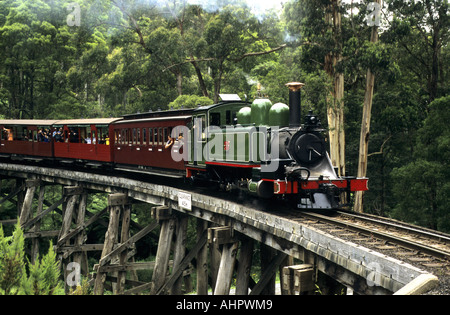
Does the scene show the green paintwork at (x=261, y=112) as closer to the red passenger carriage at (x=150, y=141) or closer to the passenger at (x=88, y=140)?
the red passenger carriage at (x=150, y=141)

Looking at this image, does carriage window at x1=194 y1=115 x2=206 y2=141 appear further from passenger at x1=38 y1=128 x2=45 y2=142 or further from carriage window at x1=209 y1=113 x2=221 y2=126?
passenger at x1=38 y1=128 x2=45 y2=142

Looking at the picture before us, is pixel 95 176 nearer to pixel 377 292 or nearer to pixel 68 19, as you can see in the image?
pixel 377 292

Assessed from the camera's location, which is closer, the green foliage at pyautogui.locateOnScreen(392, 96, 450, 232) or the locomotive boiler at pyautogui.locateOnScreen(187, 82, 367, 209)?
the locomotive boiler at pyautogui.locateOnScreen(187, 82, 367, 209)

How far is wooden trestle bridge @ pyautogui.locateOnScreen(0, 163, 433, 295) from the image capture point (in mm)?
7621

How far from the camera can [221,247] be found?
12172 millimetres

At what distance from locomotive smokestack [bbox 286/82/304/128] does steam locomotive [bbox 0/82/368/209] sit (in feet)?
0.08

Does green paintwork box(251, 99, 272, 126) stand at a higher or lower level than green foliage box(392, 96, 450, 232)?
higher

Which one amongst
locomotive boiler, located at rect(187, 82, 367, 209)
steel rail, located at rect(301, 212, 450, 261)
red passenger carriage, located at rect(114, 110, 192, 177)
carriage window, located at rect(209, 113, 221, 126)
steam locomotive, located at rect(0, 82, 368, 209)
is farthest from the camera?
red passenger carriage, located at rect(114, 110, 192, 177)

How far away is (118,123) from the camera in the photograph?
20.6 metres

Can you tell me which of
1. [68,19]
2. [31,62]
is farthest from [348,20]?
[31,62]

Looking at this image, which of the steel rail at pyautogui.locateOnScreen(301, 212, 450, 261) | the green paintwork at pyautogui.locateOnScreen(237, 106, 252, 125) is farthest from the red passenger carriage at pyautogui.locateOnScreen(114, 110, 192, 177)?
the steel rail at pyautogui.locateOnScreen(301, 212, 450, 261)

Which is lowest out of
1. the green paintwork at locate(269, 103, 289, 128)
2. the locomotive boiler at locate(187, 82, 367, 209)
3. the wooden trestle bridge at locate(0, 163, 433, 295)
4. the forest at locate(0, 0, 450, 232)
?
the wooden trestle bridge at locate(0, 163, 433, 295)

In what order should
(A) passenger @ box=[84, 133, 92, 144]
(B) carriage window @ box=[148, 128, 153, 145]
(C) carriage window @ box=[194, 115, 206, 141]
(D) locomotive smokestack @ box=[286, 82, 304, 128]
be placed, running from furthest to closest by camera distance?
(A) passenger @ box=[84, 133, 92, 144]
(B) carriage window @ box=[148, 128, 153, 145]
(C) carriage window @ box=[194, 115, 206, 141]
(D) locomotive smokestack @ box=[286, 82, 304, 128]

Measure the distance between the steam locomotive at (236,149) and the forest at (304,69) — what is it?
7125mm
